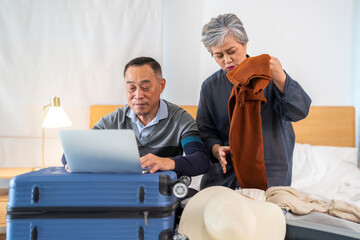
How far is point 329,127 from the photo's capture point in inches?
110

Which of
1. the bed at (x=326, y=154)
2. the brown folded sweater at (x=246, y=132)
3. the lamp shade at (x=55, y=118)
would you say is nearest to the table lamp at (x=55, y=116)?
the lamp shade at (x=55, y=118)

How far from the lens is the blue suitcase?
840mm

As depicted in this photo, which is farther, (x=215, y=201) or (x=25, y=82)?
(x=25, y=82)

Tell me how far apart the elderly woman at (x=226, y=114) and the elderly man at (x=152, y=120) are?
13 centimetres

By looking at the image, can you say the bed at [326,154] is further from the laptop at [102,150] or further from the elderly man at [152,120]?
the laptop at [102,150]

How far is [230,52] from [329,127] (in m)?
1.71

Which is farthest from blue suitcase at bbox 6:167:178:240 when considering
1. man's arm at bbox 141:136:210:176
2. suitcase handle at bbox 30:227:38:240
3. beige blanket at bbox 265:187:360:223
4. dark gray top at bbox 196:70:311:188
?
dark gray top at bbox 196:70:311:188

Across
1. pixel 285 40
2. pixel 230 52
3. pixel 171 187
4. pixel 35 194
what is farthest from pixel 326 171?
pixel 35 194

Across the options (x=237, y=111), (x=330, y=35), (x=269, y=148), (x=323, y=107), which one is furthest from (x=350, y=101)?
(x=237, y=111)

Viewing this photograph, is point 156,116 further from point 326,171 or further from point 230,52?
point 326,171

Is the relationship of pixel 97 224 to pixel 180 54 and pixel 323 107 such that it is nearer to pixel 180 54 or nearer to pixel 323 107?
pixel 180 54

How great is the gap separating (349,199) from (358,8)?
1.68 m

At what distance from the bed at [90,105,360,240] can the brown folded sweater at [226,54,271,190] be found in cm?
40

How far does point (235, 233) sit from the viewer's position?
0.76 metres
